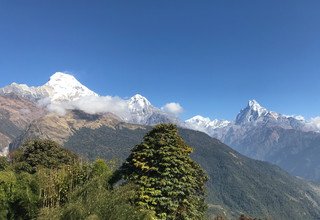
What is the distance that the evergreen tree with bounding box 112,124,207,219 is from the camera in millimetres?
50031

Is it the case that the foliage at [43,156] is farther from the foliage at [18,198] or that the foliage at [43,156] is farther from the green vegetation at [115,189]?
the foliage at [18,198]

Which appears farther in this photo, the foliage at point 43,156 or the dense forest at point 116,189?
the foliage at point 43,156

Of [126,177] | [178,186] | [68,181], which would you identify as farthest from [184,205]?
[68,181]

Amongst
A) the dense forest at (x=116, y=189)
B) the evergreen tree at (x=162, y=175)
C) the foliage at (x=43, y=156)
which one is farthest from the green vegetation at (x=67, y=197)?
the foliage at (x=43, y=156)

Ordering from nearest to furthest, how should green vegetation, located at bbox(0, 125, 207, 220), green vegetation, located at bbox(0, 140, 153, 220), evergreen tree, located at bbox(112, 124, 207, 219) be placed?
green vegetation, located at bbox(0, 140, 153, 220), green vegetation, located at bbox(0, 125, 207, 220), evergreen tree, located at bbox(112, 124, 207, 219)

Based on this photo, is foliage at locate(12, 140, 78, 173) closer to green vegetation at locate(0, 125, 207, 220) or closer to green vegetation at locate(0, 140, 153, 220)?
green vegetation at locate(0, 125, 207, 220)

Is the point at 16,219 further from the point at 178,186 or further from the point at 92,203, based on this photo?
the point at 178,186

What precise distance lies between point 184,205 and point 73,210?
73.3 feet

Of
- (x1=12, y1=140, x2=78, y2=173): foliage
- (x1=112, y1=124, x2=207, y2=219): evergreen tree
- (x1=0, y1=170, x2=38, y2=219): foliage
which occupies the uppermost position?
(x1=12, y1=140, x2=78, y2=173): foliage

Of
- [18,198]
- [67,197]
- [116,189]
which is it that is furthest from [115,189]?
[18,198]

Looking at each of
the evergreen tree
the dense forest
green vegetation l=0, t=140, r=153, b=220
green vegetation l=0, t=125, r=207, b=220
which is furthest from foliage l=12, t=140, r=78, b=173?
the evergreen tree

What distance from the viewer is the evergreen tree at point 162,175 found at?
164 ft

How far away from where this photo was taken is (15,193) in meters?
44.6

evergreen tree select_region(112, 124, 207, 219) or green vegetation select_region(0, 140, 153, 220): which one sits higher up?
evergreen tree select_region(112, 124, 207, 219)
